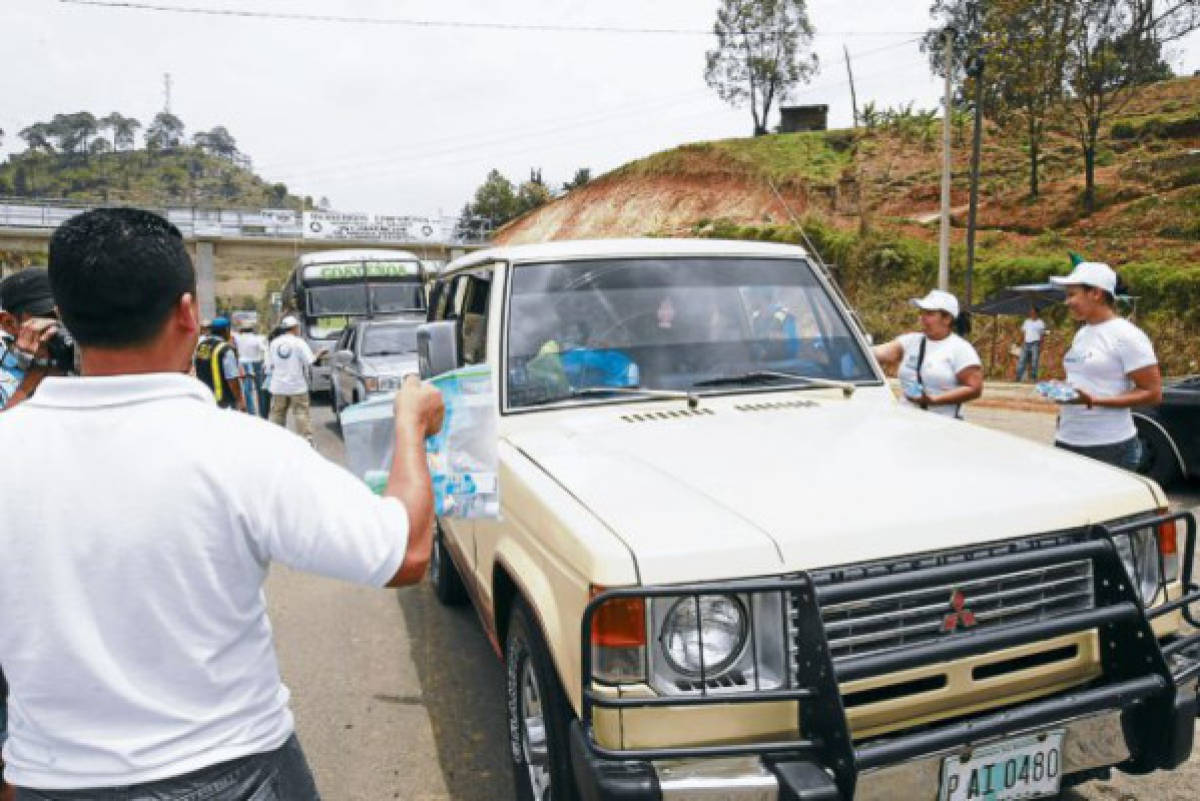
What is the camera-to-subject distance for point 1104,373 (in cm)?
441

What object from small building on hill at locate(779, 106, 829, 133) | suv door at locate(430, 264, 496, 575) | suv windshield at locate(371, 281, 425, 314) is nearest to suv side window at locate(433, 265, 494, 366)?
suv door at locate(430, 264, 496, 575)

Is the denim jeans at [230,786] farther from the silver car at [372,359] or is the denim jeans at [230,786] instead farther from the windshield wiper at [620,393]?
the silver car at [372,359]

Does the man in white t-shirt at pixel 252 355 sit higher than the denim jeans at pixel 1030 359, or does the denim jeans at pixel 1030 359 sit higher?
the man in white t-shirt at pixel 252 355

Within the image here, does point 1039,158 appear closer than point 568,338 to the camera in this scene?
No

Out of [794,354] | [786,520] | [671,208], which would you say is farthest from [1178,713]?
[671,208]

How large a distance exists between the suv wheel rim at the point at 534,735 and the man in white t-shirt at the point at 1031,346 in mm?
18779

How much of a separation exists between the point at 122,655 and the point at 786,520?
4.87ft

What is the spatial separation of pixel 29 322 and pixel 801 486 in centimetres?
255

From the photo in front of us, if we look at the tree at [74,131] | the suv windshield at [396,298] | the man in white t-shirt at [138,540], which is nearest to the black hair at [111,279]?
the man in white t-shirt at [138,540]

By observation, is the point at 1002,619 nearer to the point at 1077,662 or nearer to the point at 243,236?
the point at 1077,662

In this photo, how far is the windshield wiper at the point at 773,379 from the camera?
351cm

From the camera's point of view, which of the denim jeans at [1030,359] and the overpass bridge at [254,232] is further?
A: the overpass bridge at [254,232]

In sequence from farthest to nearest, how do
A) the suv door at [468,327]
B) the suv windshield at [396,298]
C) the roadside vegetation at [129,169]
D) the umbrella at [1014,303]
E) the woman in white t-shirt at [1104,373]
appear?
the roadside vegetation at [129,169] → the suv windshield at [396,298] → the umbrella at [1014,303] → the woman in white t-shirt at [1104,373] → the suv door at [468,327]

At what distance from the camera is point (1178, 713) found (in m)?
2.23
